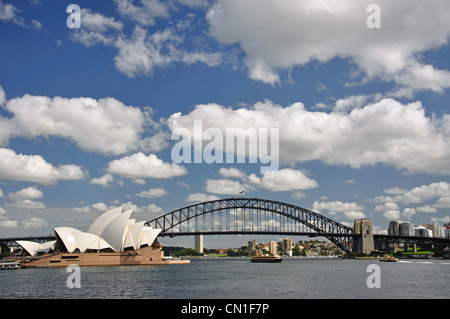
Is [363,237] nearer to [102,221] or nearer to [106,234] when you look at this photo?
[106,234]

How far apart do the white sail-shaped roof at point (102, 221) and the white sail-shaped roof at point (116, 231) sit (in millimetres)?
809

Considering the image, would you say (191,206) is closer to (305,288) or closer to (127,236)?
(127,236)

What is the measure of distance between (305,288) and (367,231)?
105068 mm

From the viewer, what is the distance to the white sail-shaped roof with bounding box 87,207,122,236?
3361 inches

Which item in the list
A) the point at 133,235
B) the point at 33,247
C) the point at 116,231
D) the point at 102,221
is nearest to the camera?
the point at 116,231

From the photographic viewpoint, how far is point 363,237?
13238cm

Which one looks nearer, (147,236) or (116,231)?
(116,231)

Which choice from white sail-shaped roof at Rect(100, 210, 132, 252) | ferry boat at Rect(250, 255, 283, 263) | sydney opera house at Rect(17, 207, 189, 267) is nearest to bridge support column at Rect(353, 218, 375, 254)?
ferry boat at Rect(250, 255, 283, 263)

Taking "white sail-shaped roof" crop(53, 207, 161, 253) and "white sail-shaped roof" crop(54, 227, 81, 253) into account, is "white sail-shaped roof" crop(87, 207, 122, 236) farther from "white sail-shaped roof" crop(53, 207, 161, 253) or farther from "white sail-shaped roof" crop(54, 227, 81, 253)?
"white sail-shaped roof" crop(54, 227, 81, 253)

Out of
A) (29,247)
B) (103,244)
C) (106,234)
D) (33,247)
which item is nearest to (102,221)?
(106,234)

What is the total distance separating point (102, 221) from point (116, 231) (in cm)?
399

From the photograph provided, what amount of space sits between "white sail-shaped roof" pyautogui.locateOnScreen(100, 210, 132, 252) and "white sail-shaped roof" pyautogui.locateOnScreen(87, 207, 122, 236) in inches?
31.8

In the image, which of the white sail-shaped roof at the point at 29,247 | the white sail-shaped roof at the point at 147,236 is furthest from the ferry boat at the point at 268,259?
the white sail-shaped roof at the point at 29,247
